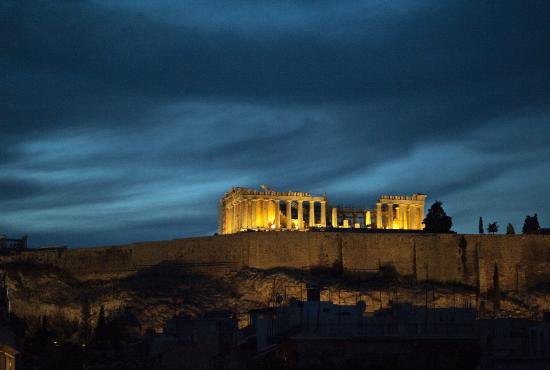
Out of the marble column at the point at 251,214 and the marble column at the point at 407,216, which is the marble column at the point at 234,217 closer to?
the marble column at the point at 251,214

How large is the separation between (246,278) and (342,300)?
5.40 meters

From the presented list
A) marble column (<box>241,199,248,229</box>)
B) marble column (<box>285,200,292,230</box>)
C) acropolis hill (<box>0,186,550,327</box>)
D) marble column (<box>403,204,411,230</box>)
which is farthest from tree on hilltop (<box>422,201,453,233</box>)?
marble column (<box>241,199,248,229</box>)

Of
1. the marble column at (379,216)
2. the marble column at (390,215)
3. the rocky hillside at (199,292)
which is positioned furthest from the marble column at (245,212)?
the marble column at (390,215)

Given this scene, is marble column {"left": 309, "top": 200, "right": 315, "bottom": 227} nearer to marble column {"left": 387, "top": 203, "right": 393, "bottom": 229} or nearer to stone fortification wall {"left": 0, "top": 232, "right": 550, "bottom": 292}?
marble column {"left": 387, "top": 203, "right": 393, "bottom": 229}

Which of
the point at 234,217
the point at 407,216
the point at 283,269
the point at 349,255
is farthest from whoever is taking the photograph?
the point at 407,216

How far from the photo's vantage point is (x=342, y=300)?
161ft

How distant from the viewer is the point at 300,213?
65625 millimetres

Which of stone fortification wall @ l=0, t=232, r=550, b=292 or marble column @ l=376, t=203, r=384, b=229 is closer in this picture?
stone fortification wall @ l=0, t=232, r=550, b=292

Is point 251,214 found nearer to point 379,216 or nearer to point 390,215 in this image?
point 379,216

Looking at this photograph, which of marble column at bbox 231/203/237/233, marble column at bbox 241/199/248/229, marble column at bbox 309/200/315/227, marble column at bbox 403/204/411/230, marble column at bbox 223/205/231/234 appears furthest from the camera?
marble column at bbox 403/204/411/230

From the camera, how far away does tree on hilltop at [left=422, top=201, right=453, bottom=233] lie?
6450 centimetres

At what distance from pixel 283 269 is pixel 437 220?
14123 millimetres

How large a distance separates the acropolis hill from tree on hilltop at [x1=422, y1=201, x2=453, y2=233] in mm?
5015

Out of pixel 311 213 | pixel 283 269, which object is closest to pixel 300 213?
pixel 311 213
